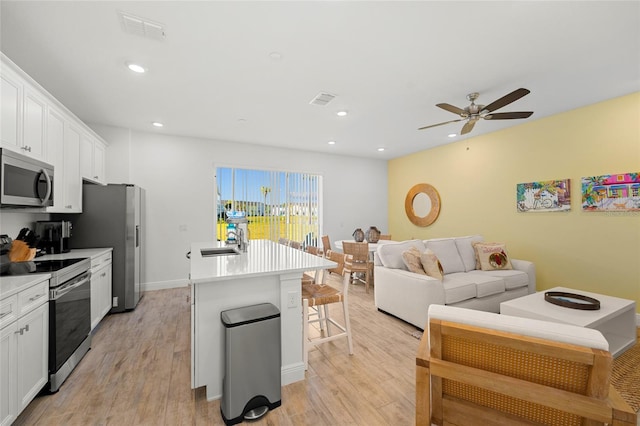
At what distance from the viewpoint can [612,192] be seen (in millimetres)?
3438

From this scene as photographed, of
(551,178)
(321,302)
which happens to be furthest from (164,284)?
(551,178)

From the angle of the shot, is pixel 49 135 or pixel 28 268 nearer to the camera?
pixel 28 268

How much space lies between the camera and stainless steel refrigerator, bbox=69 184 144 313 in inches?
132

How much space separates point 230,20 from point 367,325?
3359 millimetres

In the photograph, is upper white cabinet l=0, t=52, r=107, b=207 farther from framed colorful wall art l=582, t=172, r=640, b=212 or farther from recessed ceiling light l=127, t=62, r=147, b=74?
framed colorful wall art l=582, t=172, r=640, b=212

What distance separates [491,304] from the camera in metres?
3.34

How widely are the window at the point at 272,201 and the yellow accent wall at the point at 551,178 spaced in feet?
9.67

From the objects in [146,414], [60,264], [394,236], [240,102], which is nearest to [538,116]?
[394,236]

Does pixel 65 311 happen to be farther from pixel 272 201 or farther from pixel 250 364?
pixel 272 201

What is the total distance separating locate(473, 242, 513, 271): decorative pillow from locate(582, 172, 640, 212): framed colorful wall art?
123cm

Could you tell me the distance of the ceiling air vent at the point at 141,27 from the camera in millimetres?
1971

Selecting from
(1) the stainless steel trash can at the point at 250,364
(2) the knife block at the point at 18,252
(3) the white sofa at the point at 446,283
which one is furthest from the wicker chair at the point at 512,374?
(2) the knife block at the point at 18,252

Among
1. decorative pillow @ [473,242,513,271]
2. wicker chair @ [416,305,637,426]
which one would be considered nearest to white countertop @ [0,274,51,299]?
wicker chair @ [416,305,637,426]

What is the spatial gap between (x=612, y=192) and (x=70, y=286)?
6.17 meters
